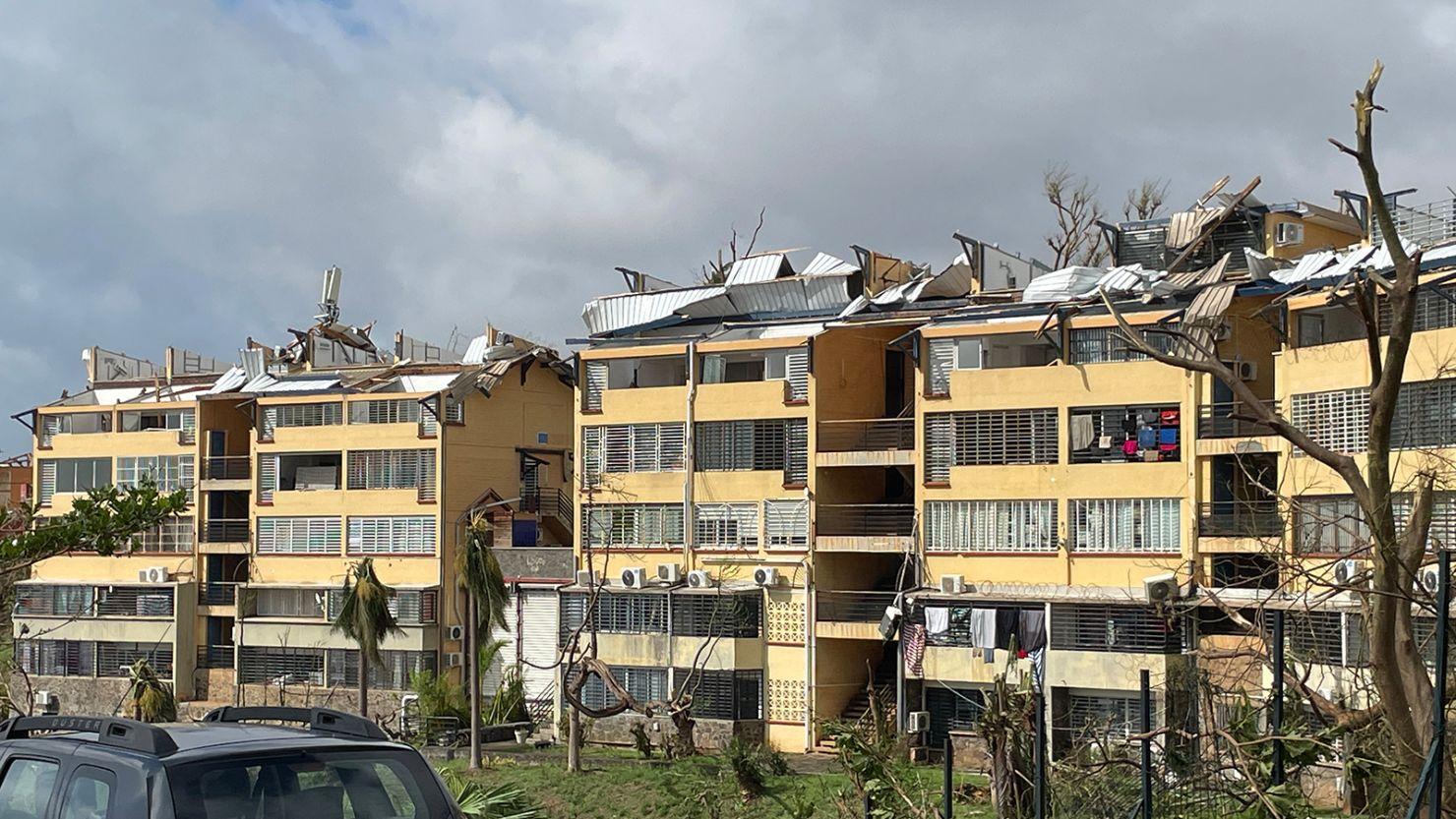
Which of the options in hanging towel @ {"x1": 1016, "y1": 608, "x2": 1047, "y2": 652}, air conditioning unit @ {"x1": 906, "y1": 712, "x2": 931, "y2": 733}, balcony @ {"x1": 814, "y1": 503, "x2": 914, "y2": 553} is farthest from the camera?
balcony @ {"x1": 814, "y1": 503, "x2": 914, "y2": 553}

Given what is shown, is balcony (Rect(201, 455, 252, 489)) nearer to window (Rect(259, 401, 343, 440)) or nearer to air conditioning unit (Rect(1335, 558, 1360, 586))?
window (Rect(259, 401, 343, 440))

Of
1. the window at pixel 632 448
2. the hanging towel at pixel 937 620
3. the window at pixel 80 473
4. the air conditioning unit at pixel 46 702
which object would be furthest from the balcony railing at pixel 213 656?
the hanging towel at pixel 937 620

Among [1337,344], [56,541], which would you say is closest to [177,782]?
[56,541]

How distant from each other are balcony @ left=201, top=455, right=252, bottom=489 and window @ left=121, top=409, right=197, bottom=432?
1.76 meters

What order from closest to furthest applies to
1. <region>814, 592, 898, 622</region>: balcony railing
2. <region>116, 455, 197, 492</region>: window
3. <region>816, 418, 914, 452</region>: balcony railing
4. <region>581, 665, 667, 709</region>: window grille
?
<region>814, 592, 898, 622</region>: balcony railing, <region>816, 418, 914, 452</region>: balcony railing, <region>581, 665, 667, 709</region>: window grille, <region>116, 455, 197, 492</region>: window

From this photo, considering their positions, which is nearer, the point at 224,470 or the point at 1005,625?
the point at 1005,625

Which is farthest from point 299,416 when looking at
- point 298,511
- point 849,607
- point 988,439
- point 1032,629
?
point 1032,629

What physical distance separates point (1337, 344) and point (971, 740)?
10835 millimetres

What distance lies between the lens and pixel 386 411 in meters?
48.0

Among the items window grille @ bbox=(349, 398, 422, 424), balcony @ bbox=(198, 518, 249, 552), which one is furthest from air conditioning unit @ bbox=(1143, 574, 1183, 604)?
balcony @ bbox=(198, 518, 249, 552)

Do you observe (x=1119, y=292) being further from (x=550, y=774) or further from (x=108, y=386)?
(x=108, y=386)

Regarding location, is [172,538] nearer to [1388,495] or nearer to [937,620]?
[937,620]

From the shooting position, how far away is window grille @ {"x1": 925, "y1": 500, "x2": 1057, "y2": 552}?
36.5 m

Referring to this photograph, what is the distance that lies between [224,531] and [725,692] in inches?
751
